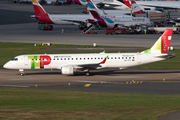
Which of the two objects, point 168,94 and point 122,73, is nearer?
point 168,94

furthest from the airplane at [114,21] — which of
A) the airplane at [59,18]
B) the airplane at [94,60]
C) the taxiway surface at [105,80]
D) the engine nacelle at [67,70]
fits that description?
the engine nacelle at [67,70]

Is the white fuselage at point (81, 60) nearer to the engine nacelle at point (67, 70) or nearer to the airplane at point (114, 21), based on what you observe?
the engine nacelle at point (67, 70)

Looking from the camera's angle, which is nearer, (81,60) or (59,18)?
(81,60)

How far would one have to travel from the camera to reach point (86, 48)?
77938 mm

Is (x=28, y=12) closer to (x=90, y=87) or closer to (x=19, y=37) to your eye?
(x=19, y=37)

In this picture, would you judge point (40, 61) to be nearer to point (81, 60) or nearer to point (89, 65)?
point (81, 60)

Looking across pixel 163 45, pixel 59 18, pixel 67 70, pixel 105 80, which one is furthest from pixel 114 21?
pixel 105 80

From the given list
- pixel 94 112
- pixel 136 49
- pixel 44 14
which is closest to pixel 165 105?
pixel 94 112

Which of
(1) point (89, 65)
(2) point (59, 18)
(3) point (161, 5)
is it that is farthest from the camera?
(3) point (161, 5)

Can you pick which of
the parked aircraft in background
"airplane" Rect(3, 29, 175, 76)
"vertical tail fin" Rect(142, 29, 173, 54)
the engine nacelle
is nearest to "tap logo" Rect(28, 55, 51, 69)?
"airplane" Rect(3, 29, 175, 76)

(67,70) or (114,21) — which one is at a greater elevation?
(114,21)

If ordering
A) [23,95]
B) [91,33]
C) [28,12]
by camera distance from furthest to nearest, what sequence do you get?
[28,12], [91,33], [23,95]

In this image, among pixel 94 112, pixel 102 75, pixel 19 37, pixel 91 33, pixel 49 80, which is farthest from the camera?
pixel 91 33

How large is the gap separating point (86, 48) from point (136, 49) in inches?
456
